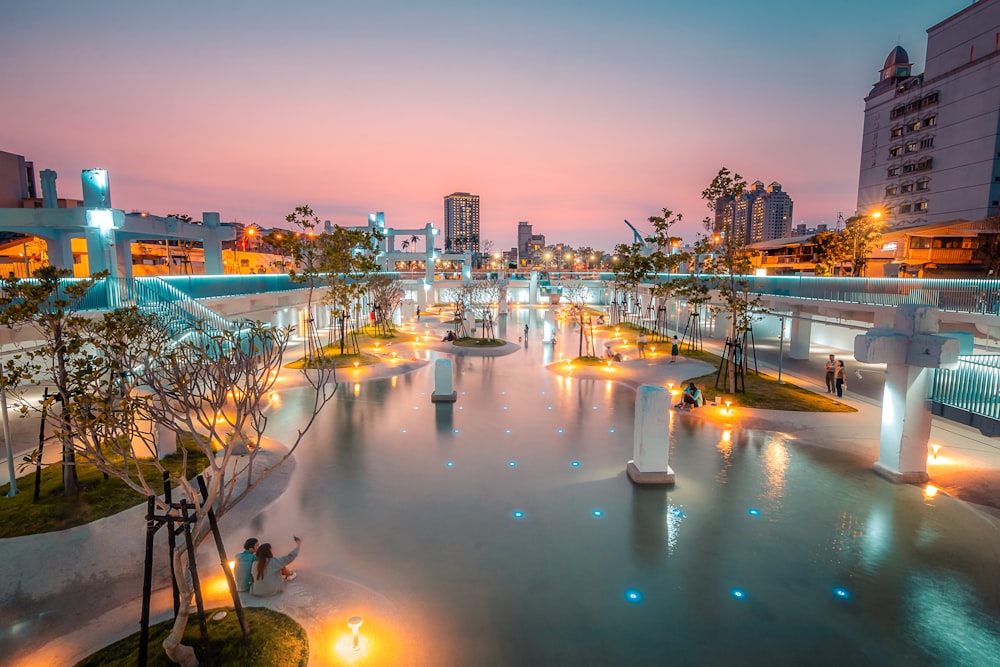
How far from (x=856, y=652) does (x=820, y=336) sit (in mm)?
38346

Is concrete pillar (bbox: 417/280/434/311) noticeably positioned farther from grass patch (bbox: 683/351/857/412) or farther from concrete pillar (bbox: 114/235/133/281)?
grass patch (bbox: 683/351/857/412)

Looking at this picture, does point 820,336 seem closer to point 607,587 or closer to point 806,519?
point 806,519

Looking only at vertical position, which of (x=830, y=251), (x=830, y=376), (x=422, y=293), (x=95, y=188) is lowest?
(x=830, y=376)

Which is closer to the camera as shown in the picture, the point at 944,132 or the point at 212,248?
the point at 212,248

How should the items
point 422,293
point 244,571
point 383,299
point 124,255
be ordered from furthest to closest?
point 422,293, point 383,299, point 124,255, point 244,571

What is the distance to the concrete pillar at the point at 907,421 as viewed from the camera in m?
13.4

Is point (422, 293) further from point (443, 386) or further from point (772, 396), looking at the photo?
point (772, 396)

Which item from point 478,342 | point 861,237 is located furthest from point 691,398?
point 861,237

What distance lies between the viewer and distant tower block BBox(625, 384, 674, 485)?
13.5m

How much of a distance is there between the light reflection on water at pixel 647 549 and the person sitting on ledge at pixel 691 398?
3498 mm

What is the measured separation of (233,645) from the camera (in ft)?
24.3

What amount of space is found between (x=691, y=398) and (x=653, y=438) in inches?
330

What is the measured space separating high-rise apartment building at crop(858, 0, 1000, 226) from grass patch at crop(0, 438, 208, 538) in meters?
53.0

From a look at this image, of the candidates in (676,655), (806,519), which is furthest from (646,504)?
(676,655)
